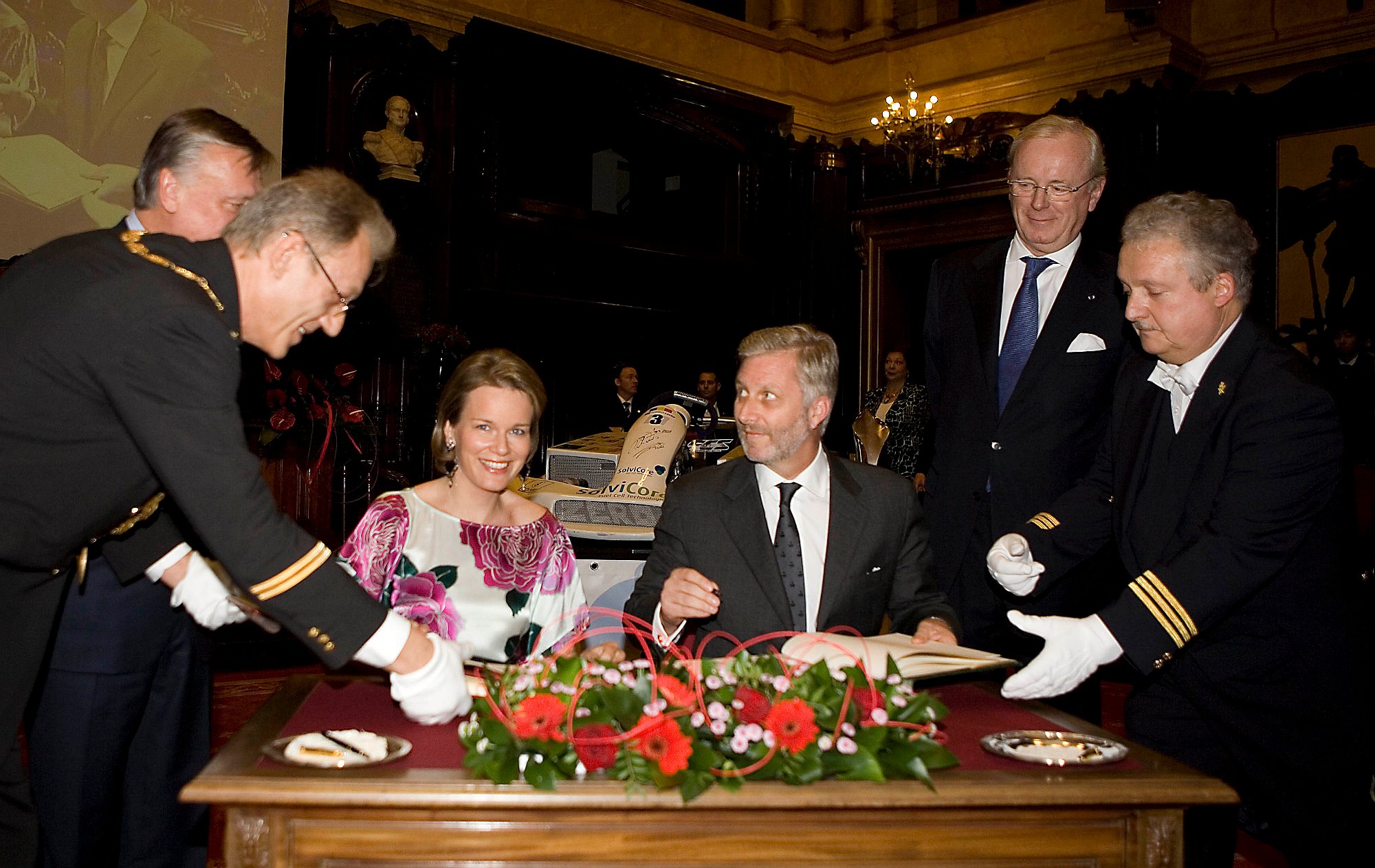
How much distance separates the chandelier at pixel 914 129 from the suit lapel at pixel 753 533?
711cm

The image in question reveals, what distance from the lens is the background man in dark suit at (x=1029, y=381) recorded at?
2592 millimetres

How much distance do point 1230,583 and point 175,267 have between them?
1.83 m

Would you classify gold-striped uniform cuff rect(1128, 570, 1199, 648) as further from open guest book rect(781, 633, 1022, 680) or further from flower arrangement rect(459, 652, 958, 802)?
flower arrangement rect(459, 652, 958, 802)

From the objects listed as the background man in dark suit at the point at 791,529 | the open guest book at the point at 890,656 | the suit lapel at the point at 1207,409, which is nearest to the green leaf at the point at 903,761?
the open guest book at the point at 890,656

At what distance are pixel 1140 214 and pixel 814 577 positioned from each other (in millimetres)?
994

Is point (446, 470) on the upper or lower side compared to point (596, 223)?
lower

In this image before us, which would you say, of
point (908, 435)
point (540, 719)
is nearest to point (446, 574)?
point (540, 719)

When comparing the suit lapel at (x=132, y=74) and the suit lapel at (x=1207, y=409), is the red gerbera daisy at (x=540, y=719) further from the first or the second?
the suit lapel at (x=132, y=74)

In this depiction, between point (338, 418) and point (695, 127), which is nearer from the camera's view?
point (338, 418)

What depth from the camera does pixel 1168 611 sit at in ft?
6.17

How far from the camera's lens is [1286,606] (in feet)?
6.49

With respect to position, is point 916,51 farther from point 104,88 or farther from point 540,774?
point 540,774

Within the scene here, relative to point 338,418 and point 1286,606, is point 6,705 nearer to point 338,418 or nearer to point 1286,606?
point 1286,606

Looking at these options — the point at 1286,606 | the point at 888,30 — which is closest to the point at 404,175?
the point at 888,30
